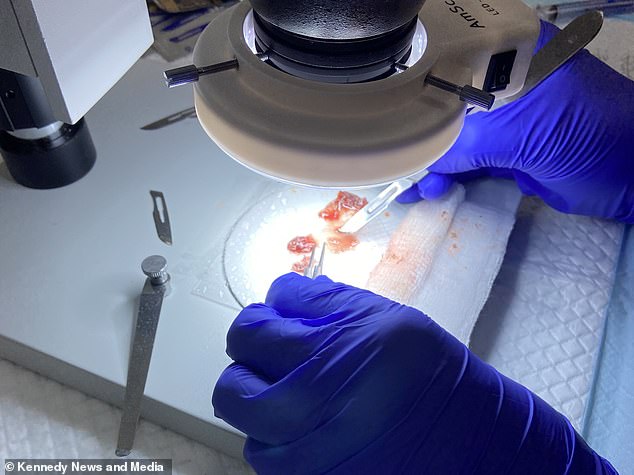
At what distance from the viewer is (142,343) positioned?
951mm

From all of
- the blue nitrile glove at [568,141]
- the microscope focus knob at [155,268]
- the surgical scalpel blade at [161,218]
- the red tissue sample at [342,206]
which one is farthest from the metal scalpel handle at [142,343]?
the blue nitrile glove at [568,141]

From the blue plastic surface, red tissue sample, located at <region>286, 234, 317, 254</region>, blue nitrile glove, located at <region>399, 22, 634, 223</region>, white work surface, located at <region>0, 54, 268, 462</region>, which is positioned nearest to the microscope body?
white work surface, located at <region>0, 54, 268, 462</region>

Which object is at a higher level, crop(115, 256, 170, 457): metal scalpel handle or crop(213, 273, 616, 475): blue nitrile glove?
crop(213, 273, 616, 475): blue nitrile glove

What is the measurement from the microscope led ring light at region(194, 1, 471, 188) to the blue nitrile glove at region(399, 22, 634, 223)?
594mm

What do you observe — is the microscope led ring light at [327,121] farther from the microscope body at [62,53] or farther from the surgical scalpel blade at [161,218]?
the surgical scalpel blade at [161,218]

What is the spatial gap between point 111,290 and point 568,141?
0.84 meters

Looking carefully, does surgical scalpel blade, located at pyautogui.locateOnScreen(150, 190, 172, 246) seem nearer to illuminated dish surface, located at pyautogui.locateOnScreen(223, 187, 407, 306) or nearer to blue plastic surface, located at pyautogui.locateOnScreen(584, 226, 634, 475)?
illuminated dish surface, located at pyautogui.locateOnScreen(223, 187, 407, 306)

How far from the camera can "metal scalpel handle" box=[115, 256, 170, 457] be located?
2.98 ft

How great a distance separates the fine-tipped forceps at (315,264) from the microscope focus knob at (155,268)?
0.24 m

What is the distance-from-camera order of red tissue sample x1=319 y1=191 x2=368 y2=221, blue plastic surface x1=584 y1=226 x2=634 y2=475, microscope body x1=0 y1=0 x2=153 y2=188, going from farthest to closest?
red tissue sample x1=319 y1=191 x2=368 y2=221 < blue plastic surface x1=584 y1=226 x2=634 y2=475 < microscope body x1=0 y1=0 x2=153 y2=188

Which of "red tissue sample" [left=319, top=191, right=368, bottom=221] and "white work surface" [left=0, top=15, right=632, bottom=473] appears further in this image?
"red tissue sample" [left=319, top=191, right=368, bottom=221]

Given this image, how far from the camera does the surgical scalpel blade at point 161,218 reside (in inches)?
43.4

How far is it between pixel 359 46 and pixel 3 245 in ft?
2.79

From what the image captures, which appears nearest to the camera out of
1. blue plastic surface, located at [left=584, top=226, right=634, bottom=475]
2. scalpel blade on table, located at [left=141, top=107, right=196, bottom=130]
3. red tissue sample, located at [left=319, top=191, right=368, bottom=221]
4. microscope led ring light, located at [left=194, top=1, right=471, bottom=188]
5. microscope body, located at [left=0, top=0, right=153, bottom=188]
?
microscope led ring light, located at [left=194, top=1, right=471, bottom=188]
